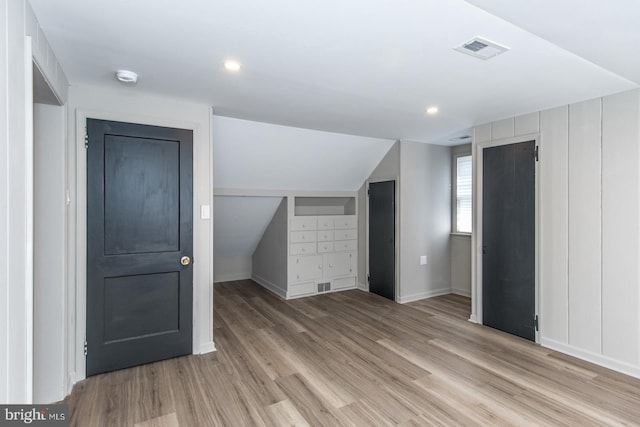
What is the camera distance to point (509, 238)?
3629 millimetres

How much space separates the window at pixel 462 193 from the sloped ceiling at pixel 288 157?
1.22 metres

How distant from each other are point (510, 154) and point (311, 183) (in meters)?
2.63

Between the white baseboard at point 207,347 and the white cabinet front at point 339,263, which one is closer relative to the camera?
the white baseboard at point 207,347

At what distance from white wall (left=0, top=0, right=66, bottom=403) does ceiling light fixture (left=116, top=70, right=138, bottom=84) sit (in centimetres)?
73

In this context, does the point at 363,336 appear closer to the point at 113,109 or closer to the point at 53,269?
the point at 53,269

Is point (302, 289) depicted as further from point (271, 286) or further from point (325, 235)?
point (325, 235)

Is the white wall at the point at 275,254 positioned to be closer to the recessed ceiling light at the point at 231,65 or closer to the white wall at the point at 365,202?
the white wall at the point at 365,202

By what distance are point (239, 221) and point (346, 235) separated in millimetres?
1736

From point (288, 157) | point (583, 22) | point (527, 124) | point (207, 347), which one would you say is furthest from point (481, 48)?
point (207, 347)

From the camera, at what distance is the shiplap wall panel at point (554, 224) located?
Result: 125 inches

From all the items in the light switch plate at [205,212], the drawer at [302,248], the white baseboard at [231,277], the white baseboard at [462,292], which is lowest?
the white baseboard at [462,292]

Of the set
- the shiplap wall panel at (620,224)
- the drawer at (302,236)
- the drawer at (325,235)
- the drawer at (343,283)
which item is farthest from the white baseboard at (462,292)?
the drawer at (302,236)

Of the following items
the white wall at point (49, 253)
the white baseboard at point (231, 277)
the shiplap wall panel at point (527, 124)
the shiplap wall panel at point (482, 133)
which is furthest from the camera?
the white baseboard at point (231, 277)

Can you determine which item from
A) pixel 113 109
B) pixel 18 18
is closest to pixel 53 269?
pixel 113 109
